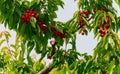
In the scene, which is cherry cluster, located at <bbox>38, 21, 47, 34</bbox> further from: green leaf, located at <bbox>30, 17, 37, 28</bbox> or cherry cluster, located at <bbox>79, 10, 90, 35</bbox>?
cherry cluster, located at <bbox>79, 10, 90, 35</bbox>

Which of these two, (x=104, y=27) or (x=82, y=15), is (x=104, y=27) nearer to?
(x=104, y=27)

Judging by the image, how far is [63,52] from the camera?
7.37 m

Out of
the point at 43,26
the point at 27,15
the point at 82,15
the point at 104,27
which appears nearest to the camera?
the point at 27,15

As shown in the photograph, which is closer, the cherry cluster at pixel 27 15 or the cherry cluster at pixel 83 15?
the cherry cluster at pixel 27 15

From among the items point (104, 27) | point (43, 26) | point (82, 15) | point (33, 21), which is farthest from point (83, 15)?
point (33, 21)

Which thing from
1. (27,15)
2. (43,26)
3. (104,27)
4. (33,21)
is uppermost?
(27,15)

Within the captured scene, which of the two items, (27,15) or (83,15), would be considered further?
(83,15)

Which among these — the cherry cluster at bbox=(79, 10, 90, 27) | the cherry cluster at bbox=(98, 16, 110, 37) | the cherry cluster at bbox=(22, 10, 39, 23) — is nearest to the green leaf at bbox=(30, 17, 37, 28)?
the cherry cluster at bbox=(22, 10, 39, 23)

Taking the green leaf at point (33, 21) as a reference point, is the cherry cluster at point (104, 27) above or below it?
below

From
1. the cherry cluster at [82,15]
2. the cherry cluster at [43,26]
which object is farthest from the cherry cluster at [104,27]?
the cherry cluster at [43,26]

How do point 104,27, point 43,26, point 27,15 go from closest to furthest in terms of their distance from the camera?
1. point 27,15
2. point 43,26
3. point 104,27

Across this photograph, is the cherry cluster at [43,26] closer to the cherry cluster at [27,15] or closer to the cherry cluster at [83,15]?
the cherry cluster at [27,15]

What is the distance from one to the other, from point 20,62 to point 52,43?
0.82 m

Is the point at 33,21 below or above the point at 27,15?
below
